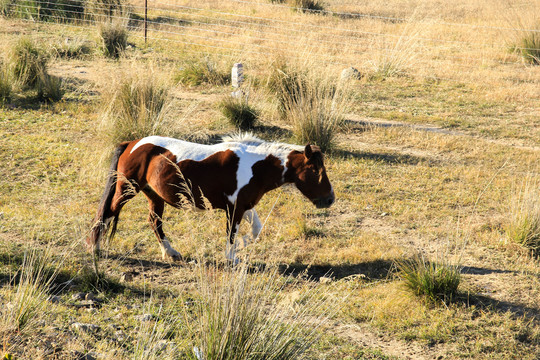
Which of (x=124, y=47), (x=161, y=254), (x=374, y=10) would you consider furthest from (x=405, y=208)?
(x=374, y=10)

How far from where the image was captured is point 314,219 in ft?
22.4

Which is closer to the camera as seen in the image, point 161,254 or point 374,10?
point 161,254

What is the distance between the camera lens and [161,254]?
5.90 metres

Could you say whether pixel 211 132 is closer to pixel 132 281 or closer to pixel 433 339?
pixel 132 281

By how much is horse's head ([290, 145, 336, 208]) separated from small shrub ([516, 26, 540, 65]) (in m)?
10.6

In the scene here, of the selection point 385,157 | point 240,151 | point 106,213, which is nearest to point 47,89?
point 106,213

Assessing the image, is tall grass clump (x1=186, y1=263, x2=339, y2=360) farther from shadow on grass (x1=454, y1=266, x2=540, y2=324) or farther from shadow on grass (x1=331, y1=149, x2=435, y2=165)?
shadow on grass (x1=331, y1=149, x2=435, y2=165)

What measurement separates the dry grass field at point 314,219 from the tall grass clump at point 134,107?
72mm

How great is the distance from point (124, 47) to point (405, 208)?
10016 millimetres

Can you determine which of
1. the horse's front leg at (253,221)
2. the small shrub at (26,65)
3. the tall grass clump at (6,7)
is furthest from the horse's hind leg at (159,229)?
the tall grass clump at (6,7)

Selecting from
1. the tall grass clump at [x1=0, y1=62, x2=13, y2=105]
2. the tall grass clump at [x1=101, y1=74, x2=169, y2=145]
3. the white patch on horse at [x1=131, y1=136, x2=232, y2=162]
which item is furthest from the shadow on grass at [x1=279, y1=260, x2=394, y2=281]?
the tall grass clump at [x1=0, y1=62, x2=13, y2=105]

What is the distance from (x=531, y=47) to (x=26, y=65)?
39.3ft

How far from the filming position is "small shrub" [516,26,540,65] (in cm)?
1389

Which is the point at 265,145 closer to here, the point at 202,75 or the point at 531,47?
the point at 202,75
